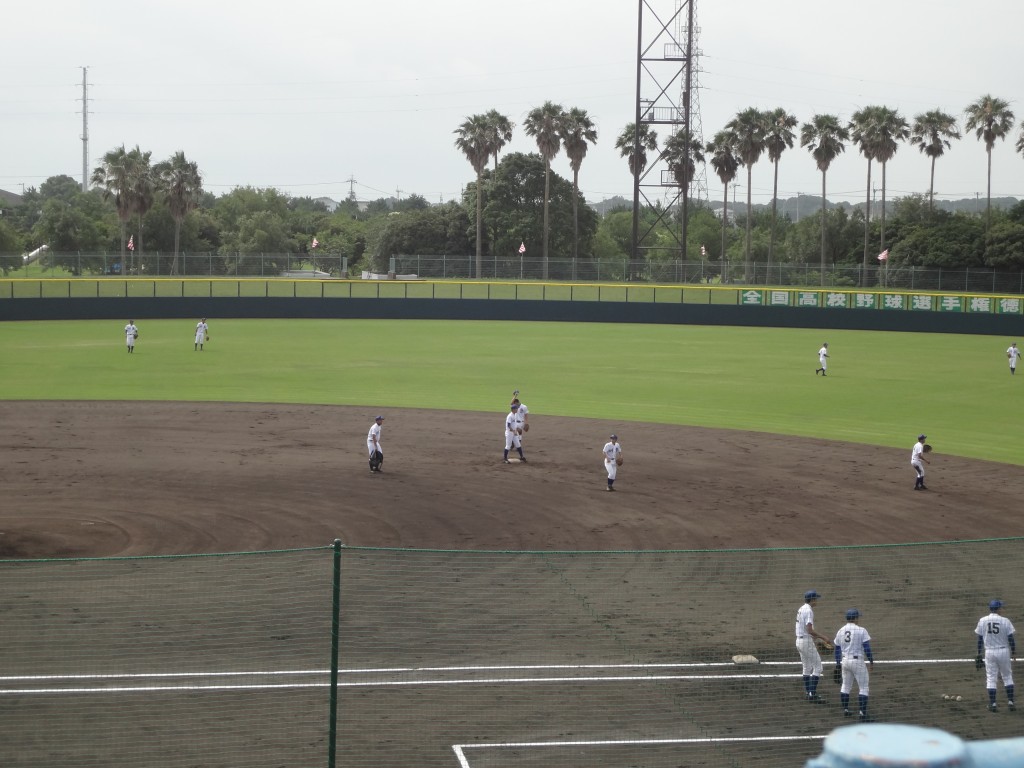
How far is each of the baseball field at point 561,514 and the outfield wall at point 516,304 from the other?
72.8 feet

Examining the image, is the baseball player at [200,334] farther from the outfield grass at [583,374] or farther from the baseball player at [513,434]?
the baseball player at [513,434]

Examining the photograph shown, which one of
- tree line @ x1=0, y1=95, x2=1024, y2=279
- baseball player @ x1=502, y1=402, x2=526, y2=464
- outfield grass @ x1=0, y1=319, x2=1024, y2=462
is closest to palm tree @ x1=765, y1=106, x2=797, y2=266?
tree line @ x1=0, y1=95, x2=1024, y2=279

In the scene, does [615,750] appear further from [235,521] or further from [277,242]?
[277,242]

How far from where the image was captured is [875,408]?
36750mm

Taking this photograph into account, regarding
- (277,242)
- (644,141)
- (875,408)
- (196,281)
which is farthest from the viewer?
(277,242)

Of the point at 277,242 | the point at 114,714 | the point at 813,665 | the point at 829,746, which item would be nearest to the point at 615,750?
the point at 813,665

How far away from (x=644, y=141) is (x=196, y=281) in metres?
56.3

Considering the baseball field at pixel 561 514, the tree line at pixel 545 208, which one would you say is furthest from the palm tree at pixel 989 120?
the baseball field at pixel 561 514

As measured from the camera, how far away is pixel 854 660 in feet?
37.6

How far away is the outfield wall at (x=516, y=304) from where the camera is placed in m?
69.7

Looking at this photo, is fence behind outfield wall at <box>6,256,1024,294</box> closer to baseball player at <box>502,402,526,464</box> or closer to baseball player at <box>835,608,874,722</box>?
baseball player at <box>502,402,526,464</box>

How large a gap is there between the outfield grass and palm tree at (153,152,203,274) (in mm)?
38703

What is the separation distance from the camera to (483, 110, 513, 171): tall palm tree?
106062 mm

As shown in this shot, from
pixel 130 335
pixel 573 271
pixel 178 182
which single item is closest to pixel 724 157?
pixel 573 271
